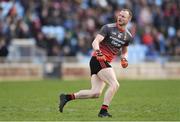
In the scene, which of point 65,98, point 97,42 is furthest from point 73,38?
point 97,42

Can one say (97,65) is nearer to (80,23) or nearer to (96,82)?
(96,82)

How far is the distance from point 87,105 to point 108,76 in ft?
11.1

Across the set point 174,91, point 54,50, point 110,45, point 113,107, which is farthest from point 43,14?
point 110,45

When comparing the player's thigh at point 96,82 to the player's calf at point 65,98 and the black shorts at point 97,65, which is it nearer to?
the black shorts at point 97,65

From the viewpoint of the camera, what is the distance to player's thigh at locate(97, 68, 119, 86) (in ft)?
48.0

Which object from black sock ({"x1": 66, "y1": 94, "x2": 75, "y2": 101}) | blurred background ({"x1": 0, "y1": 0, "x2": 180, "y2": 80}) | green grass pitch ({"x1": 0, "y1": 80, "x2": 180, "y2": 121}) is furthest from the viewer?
blurred background ({"x1": 0, "y1": 0, "x2": 180, "y2": 80})

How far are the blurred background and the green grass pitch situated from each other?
541 centimetres

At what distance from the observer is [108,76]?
14.6 m

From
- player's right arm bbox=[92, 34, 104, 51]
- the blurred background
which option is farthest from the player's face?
the blurred background

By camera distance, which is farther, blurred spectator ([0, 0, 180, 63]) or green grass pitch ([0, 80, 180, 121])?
blurred spectator ([0, 0, 180, 63])

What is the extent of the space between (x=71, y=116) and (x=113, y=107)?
9.13ft

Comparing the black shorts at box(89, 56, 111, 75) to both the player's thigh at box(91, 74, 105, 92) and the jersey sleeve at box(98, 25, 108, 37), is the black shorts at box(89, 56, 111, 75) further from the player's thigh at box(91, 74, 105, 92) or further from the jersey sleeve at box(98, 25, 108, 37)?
the jersey sleeve at box(98, 25, 108, 37)

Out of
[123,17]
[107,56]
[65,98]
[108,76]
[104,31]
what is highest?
[123,17]

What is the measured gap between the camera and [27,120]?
13570mm
